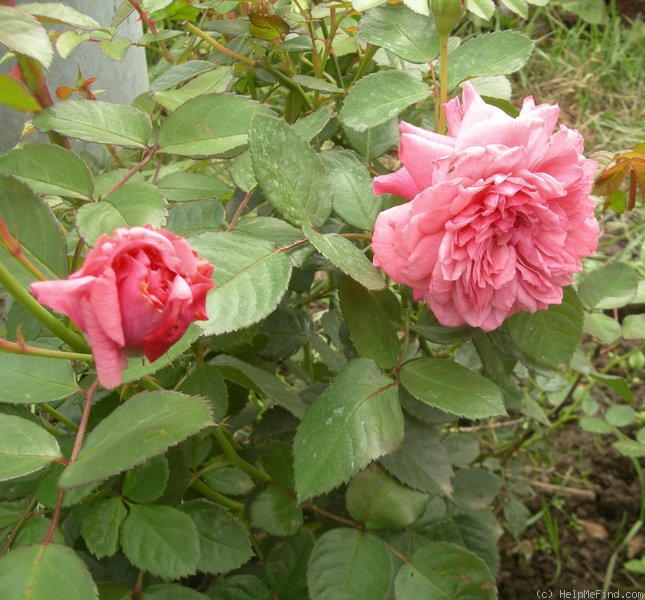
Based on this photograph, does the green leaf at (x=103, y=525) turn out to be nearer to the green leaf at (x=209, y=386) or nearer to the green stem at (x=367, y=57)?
the green leaf at (x=209, y=386)

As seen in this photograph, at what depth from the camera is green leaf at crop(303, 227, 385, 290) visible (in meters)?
0.55

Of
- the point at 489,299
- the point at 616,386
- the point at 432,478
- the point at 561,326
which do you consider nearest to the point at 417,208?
the point at 489,299

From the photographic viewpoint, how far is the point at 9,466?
503 mm

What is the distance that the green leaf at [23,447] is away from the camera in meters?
0.50

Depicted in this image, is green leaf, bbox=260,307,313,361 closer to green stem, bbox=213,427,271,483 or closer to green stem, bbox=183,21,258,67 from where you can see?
green stem, bbox=213,427,271,483

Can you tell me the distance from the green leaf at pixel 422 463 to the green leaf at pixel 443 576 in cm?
7

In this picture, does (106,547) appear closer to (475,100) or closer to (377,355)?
(377,355)

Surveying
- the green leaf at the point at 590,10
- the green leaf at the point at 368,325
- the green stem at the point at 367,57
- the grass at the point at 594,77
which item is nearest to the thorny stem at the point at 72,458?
the green leaf at the point at 368,325

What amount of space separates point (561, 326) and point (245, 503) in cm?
43

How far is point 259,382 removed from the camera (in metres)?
0.74

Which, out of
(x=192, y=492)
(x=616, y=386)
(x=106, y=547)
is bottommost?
(x=616, y=386)

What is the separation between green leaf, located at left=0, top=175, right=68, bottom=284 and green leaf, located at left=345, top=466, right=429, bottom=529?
0.40 m

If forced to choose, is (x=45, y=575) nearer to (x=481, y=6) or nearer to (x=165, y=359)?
(x=165, y=359)

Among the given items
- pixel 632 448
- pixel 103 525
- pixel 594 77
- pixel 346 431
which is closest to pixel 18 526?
pixel 103 525
